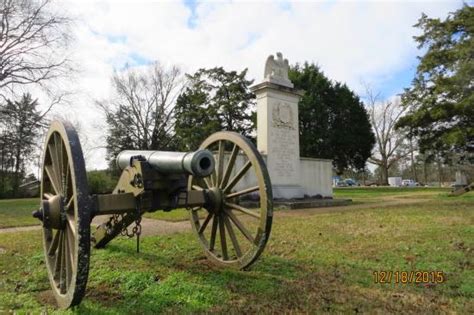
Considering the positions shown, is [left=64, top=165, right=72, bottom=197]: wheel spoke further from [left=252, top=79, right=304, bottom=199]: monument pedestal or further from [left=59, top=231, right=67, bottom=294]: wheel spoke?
[left=252, top=79, right=304, bottom=199]: monument pedestal

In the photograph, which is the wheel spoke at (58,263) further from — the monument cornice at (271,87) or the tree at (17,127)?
the tree at (17,127)

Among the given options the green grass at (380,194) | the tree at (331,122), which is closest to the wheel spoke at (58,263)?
the green grass at (380,194)

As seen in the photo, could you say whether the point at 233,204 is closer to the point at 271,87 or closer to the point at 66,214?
the point at 66,214

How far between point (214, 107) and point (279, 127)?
2313 centimetres

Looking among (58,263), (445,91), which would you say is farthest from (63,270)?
(445,91)

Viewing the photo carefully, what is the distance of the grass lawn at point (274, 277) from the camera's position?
349 cm

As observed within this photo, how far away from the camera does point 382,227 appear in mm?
7820

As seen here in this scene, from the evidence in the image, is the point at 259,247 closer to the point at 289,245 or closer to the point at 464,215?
the point at 289,245

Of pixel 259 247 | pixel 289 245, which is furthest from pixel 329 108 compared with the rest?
pixel 259 247

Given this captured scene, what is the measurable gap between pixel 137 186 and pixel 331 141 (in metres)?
28.6

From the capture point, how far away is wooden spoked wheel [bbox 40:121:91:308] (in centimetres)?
299

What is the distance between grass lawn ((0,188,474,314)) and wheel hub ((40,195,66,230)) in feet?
2.43

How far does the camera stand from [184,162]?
12.1 feet
